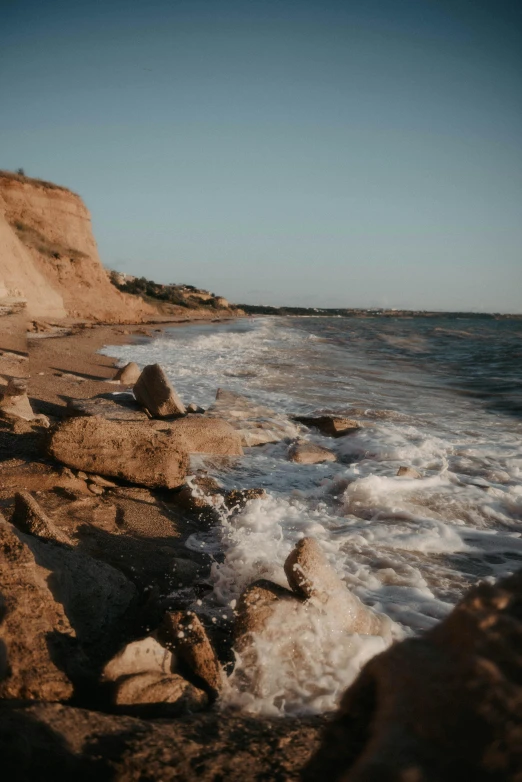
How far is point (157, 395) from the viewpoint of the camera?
5.60 m

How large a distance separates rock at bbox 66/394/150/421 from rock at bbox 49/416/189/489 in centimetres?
106

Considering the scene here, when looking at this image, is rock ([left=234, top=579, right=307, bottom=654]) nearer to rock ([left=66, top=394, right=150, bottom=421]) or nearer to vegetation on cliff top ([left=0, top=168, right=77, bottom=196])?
rock ([left=66, top=394, right=150, bottom=421])

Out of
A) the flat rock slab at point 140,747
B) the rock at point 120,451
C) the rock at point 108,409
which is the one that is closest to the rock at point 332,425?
the rock at point 108,409

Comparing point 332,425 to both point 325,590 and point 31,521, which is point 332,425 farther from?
point 31,521

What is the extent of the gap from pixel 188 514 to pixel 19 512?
1.25 metres

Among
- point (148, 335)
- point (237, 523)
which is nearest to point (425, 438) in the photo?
point (237, 523)

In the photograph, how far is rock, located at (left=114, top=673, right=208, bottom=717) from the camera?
5.05 feet

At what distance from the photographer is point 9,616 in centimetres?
170

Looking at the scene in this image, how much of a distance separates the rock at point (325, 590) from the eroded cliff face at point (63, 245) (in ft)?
70.6

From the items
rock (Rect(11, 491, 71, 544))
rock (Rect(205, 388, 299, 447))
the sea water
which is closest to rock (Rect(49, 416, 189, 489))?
the sea water

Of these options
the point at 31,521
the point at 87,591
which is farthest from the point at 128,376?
the point at 87,591

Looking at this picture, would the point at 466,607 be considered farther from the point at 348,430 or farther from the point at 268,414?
the point at 268,414

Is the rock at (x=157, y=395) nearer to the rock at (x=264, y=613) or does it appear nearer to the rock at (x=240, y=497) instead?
the rock at (x=240, y=497)

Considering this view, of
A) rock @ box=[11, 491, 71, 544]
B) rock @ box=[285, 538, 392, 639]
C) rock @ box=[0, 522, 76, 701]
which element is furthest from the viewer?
rock @ box=[11, 491, 71, 544]
